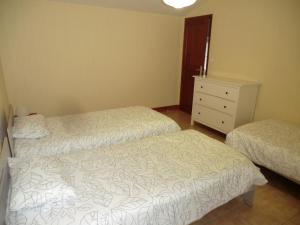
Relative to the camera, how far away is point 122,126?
258cm

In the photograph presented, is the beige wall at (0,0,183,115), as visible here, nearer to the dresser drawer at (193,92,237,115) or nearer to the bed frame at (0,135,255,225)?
the dresser drawer at (193,92,237,115)

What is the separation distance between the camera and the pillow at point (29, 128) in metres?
2.14

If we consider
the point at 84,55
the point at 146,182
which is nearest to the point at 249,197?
the point at 146,182

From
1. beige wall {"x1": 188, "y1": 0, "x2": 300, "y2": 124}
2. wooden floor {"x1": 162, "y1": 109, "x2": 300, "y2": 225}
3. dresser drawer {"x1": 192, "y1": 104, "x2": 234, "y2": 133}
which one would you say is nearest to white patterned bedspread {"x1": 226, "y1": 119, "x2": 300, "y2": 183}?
wooden floor {"x1": 162, "y1": 109, "x2": 300, "y2": 225}

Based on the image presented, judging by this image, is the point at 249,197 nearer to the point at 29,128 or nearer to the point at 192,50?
the point at 29,128

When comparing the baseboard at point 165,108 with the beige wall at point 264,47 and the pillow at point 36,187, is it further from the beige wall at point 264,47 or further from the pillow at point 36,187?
the pillow at point 36,187

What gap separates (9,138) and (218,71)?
350 cm

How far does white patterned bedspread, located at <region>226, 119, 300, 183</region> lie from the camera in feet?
7.10

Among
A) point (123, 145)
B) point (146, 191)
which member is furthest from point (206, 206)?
point (123, 145)

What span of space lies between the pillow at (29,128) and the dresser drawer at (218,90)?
263 centimetres

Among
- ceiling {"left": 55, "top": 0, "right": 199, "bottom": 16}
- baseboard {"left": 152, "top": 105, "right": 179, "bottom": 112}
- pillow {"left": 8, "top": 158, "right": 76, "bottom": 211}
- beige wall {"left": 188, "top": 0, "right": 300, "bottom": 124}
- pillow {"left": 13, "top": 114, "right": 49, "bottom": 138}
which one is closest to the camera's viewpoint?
pillow {"left": 8, "top": 158, "right": 76, "bottom": 211}

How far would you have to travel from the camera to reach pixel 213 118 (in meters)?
3.71

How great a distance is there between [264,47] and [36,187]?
3.46 m

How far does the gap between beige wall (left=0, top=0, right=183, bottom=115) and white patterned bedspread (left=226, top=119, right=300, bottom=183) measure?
247 centimetres
